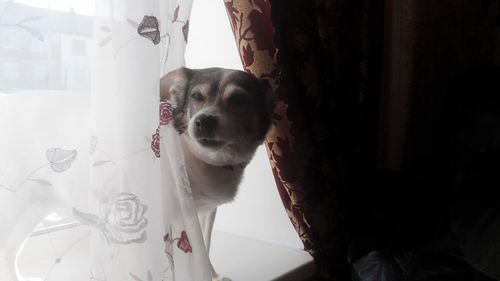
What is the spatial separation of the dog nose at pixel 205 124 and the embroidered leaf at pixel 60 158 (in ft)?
0.77

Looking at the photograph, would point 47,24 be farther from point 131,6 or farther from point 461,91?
point 461,91

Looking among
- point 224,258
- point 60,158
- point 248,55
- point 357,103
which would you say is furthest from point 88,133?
point 357,103

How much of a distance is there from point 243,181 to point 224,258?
186mm

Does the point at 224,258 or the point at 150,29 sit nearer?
the point at 150,29

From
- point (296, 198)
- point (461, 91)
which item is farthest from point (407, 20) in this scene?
point (296, 198)

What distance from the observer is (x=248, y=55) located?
2.84ft

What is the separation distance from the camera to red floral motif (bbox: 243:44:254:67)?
2.82ft

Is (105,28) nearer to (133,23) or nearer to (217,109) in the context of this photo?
(133,23)

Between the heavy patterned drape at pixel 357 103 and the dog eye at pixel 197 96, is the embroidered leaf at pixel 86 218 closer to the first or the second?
the dog eye at pixel 197 96

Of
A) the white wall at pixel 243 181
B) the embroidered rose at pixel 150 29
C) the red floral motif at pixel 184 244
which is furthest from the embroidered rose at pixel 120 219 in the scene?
the white wall at pixel 243 181

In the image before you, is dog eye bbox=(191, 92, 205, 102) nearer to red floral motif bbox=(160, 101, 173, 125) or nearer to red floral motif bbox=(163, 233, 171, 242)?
red floral motif bbox=(160, 101, 173, 125)

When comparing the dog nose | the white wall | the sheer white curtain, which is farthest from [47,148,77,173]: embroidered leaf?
the white wall

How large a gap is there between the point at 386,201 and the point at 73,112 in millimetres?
837

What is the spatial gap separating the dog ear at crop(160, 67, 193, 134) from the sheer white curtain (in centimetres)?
10
